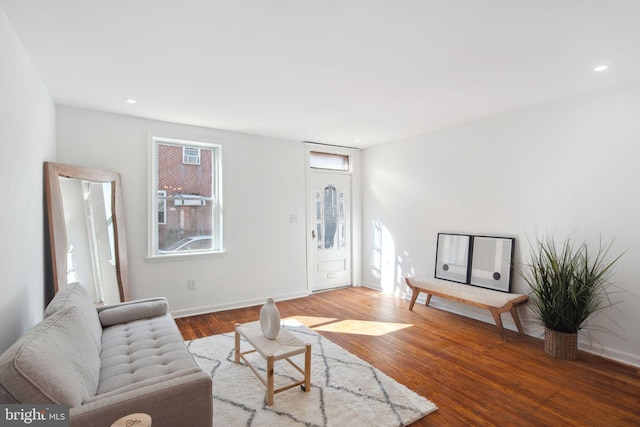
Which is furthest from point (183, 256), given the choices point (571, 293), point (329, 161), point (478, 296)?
point (571, 293)

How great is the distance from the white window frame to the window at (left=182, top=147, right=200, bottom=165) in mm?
52

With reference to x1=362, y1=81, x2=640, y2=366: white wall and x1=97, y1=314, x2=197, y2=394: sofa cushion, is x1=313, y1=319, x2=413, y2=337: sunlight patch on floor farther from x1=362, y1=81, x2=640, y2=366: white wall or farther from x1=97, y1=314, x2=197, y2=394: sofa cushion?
x1=97, y1=314, x2=197, y2=394: sofa cushion

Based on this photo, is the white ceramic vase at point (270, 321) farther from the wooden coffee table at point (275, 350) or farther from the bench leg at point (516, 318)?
the bench leg at point (516, 318)

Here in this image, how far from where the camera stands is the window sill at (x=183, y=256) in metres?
3.85

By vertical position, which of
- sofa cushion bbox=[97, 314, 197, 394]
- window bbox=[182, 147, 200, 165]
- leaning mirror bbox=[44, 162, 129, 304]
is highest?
window bbox=[182, 147, 200, 165]

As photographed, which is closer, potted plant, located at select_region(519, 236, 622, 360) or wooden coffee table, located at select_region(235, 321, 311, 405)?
wooden coffee table, located at select_region(235, 321, 311, 405)

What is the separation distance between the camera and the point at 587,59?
93.8 inches

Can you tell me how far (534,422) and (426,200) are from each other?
2.97 meters

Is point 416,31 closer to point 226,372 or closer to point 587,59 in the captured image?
point 587,59

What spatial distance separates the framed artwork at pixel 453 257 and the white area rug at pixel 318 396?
76.3 inches

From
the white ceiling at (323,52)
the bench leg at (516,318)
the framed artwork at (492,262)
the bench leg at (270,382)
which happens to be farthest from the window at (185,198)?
the bench leg at (516,318)

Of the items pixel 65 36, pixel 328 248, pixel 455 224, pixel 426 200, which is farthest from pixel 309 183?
pixel 65 36

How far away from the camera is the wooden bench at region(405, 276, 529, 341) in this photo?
3.28m

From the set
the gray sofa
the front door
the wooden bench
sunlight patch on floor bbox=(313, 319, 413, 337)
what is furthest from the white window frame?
the wooden bench
